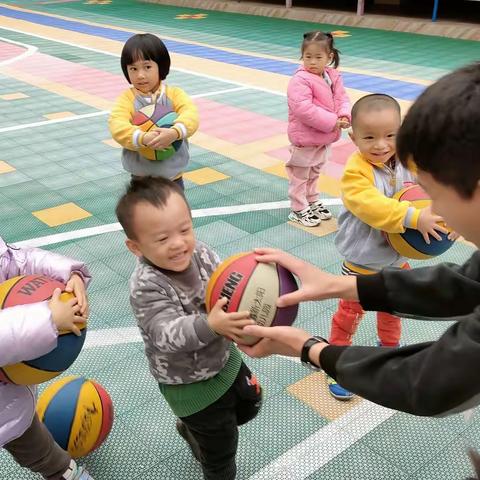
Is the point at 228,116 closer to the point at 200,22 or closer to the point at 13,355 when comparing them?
the point at 13,355

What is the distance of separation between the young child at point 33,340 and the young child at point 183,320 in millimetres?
329

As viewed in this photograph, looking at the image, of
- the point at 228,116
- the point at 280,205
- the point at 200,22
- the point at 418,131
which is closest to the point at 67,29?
the point at 200,22

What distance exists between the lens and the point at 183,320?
2.23 m

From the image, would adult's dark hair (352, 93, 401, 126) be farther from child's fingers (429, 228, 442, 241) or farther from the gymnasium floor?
the gymnasium floor

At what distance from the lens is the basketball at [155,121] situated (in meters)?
4.73

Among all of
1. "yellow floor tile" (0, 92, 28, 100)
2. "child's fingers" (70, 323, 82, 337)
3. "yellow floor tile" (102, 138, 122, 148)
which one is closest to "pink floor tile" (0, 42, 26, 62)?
"yellow floor tile" (0, 92, 28, 100)

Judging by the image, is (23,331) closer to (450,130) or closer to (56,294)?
(56,294)

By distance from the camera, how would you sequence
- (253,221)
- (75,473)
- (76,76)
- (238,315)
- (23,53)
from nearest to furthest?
(238,315) < (75,473) < (253,221) < (76,76) < (23,53)

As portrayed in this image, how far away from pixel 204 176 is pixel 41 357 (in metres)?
4.99

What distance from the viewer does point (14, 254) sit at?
8.80 ft

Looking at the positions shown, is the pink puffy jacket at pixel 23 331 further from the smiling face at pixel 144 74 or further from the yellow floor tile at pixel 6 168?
the yellow floor tile at pixel 6 168

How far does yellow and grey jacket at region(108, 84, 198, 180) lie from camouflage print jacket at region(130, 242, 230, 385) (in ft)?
8.20

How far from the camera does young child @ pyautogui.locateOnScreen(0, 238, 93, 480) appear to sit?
2.23m

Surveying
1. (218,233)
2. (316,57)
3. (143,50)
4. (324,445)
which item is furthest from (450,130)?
(218,233)
